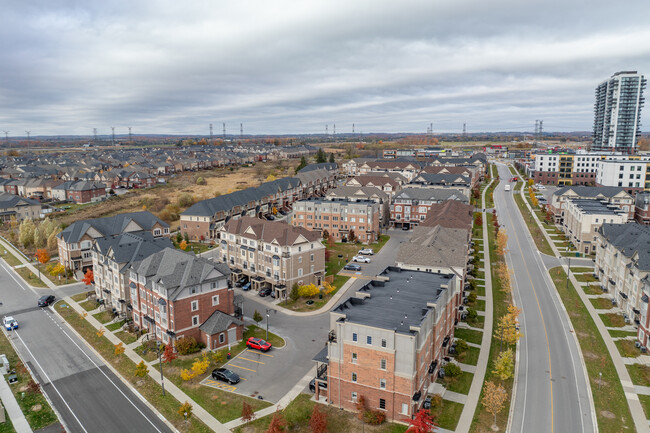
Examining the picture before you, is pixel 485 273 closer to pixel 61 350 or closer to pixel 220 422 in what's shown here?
pixel 220 422

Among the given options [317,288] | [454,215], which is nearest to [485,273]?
[454,215]

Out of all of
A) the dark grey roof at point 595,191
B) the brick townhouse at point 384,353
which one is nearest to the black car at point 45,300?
the brick townhouse at point 384,353

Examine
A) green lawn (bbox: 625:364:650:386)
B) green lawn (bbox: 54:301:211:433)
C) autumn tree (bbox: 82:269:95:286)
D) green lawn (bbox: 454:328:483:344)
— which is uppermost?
autumn tree (bbox: 82:269:95:286)

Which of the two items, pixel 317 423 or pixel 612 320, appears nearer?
pixel 317 423

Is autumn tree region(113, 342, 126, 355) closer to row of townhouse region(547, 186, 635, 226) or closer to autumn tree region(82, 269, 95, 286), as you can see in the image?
autumn tree region(82, 269, 95, 286)

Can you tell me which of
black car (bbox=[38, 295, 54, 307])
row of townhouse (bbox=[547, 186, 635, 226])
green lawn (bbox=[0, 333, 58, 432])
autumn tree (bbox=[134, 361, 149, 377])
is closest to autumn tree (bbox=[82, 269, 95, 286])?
black car (bbox=[38, 295, 54, 307])

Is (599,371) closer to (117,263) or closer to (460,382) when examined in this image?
(460,382)

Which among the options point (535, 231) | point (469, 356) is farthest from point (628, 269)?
point (535, 231)
